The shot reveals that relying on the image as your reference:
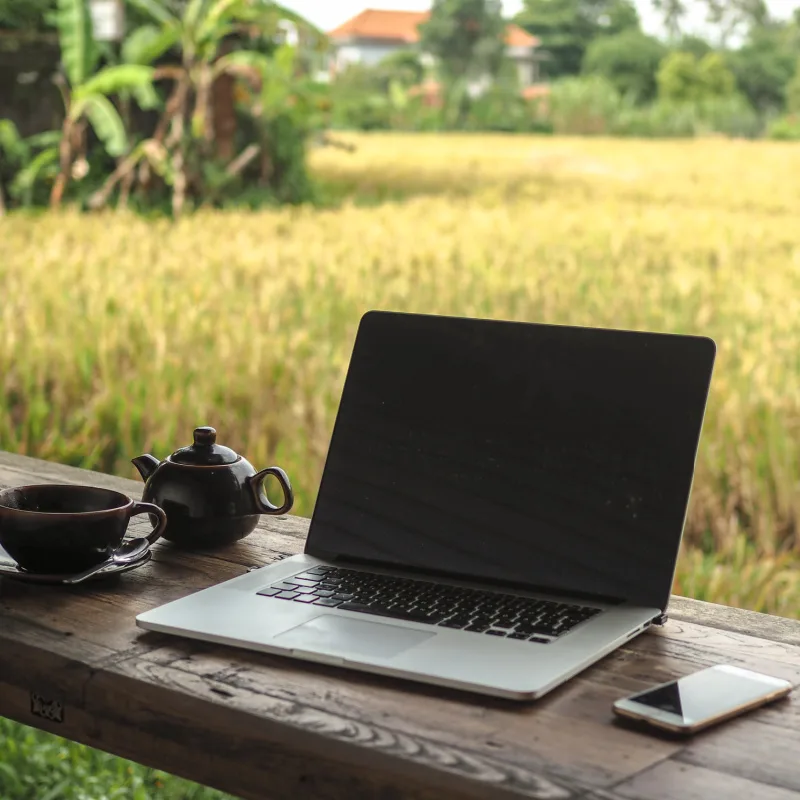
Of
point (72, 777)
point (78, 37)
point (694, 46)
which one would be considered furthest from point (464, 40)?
point (72, 777)

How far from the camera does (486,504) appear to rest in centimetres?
111

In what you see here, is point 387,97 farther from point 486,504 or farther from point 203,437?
point 486,504

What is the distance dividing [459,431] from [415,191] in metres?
9.54

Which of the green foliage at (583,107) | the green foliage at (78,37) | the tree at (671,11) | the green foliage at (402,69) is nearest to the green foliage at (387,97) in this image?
the green foliage at (402,69)

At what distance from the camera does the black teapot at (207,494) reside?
119 cm

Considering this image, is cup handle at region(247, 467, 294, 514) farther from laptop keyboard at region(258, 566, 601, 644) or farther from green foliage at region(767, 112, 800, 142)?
green foliage at region(767, 112, 800, 142)

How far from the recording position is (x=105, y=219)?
7008 mm

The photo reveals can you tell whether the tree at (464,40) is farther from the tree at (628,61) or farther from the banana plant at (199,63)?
the banana plant at (199,63)

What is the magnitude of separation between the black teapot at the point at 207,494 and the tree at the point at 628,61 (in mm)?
13987

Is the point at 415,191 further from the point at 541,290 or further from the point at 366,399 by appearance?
the point at 366,399

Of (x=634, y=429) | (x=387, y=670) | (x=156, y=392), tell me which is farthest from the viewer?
(x=156, y=392)

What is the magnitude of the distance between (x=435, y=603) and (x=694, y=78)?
50.4 ft

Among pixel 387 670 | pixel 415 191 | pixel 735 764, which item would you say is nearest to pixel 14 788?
pixel 387 670

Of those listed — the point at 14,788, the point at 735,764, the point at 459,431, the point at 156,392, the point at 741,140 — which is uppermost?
the point at 741,140
